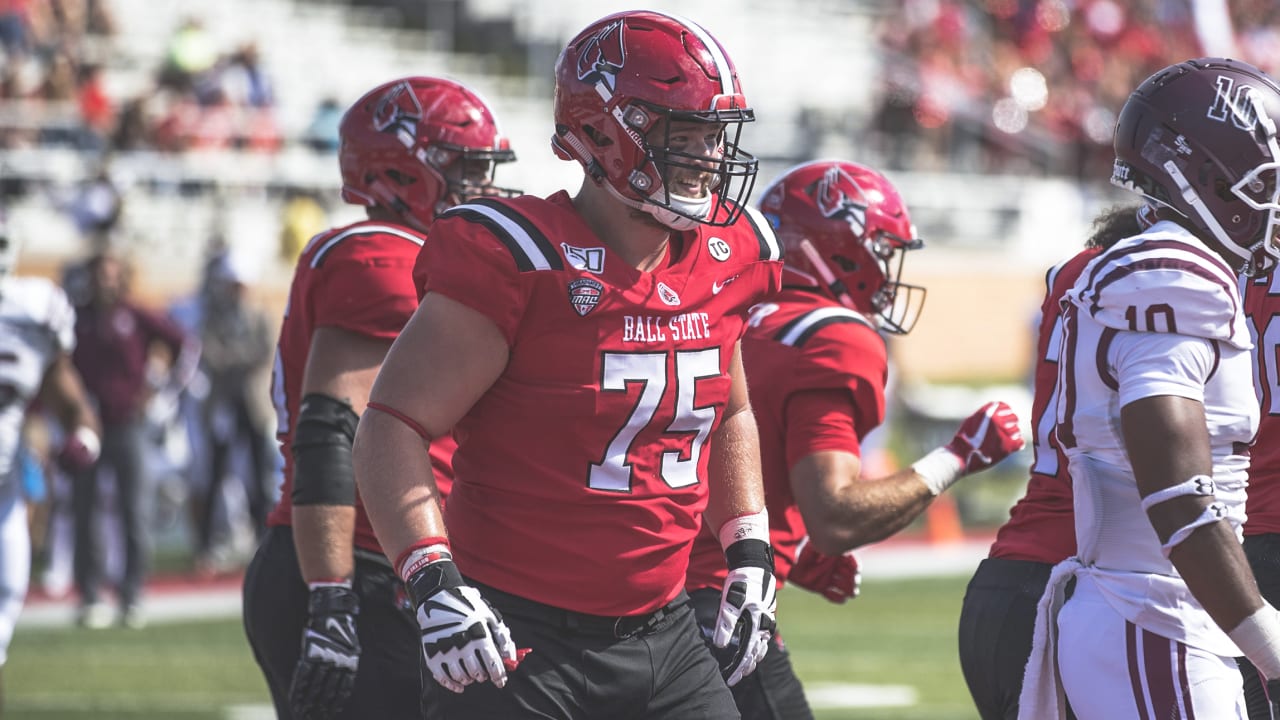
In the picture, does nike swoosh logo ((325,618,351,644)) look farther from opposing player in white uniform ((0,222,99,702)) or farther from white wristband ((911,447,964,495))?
opposing player in white uniform ((0,222,99,702))

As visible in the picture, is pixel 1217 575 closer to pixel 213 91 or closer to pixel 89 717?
pixel 89 717

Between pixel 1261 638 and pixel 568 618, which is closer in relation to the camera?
pixel 1261 638

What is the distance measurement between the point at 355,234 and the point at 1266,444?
2161 mm

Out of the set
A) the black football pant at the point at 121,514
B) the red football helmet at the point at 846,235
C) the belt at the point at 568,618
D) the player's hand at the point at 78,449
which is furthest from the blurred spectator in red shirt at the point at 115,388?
the belt at the point at 568,618

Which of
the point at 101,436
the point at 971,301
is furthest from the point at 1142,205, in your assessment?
the point at 971,301

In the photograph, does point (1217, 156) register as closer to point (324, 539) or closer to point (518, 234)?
point (518, 234)

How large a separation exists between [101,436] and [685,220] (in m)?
8.11

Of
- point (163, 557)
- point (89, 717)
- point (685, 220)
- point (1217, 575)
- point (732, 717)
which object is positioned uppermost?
point (685, 220)

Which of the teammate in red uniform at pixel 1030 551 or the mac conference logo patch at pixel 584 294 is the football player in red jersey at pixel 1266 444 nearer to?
the teammate in red uniform at pixel 1030 551

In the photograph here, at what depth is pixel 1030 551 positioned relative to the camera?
365cm

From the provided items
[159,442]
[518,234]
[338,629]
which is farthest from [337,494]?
[159,442]

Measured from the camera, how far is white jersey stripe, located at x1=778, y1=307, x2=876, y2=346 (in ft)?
13.8

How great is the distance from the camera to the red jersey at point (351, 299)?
412 centimetres

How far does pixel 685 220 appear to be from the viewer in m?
3.35
